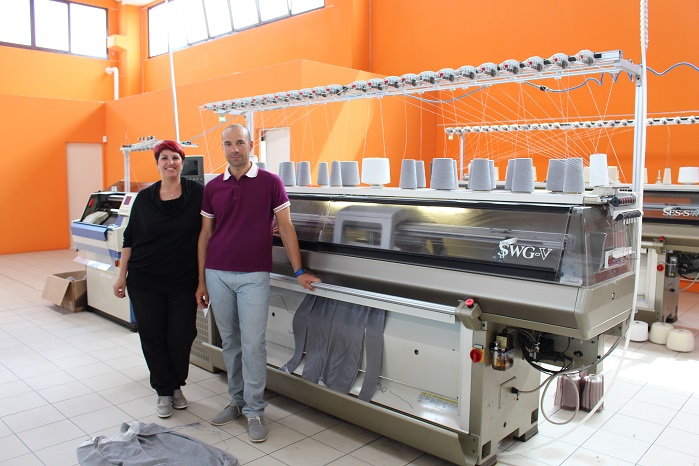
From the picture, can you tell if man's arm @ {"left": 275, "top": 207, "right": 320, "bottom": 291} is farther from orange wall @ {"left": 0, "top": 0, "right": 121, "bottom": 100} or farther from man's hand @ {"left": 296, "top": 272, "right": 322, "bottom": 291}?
orange wall @ {"left": 0, "top": 0, "right": 121, "bottom": 100}

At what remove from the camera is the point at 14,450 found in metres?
2.83

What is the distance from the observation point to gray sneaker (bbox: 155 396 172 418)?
3213 mm

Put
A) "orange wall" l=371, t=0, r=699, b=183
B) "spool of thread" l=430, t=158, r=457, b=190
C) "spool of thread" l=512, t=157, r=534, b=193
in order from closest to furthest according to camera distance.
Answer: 1. "spool of thread" l=512, t=157, r=534, b=193
2. "spool of thread" l=430, t=158, r=457, b=190
3. "orange wall" l=371, t=0, r=699, b=183

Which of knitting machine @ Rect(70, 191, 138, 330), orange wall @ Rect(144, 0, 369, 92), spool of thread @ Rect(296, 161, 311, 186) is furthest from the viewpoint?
orange wall @ Rect(144, 0, 369, 92)

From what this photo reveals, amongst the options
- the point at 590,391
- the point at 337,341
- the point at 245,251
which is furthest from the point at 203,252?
the point at 590,391

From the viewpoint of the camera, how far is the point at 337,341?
3.05 meters

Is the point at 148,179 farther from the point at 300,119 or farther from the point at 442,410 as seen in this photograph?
the point at 442,410

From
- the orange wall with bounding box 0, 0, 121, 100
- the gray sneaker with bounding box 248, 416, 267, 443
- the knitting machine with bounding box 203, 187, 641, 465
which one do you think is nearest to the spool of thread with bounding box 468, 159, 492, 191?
the knitting machine with bounding box 203, 187, 641, 465

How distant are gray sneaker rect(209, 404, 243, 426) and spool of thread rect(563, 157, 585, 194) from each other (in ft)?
7.00

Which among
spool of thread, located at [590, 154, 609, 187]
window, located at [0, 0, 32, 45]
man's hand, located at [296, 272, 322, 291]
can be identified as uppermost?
window, located at [0, 0, 32, 45]

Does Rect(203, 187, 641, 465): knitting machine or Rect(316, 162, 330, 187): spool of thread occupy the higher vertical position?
Rect(316, 162, 330, 187): spool of thread

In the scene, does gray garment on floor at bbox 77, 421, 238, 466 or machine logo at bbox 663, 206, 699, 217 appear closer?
gray garment on floor at bbox 77, 421, 238, 466

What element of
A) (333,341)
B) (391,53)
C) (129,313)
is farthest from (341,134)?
(333,341)

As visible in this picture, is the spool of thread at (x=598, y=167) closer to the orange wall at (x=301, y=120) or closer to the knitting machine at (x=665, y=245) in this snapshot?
the knitting machine at (x=665, y=245)
